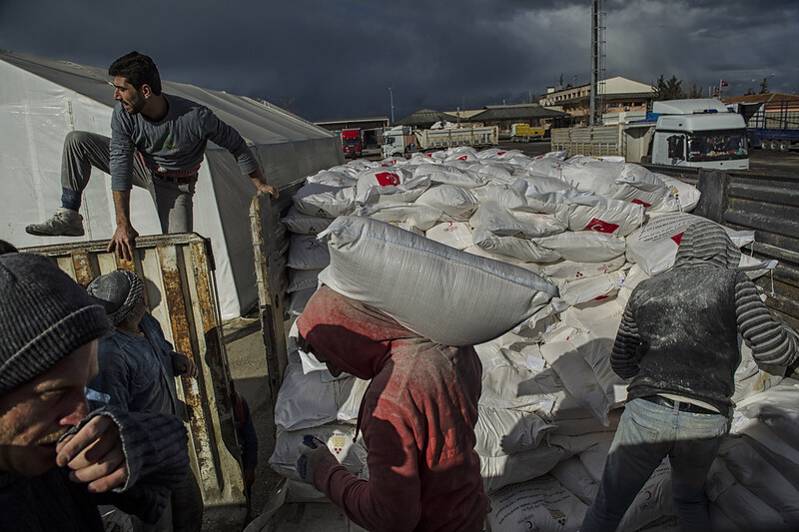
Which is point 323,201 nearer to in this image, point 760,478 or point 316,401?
point 316,401

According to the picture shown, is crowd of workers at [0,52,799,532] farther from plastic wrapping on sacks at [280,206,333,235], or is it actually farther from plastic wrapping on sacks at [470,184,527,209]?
plastic wrapping on sacks at [470,184,527,209]

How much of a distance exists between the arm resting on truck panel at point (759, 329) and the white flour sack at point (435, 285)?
3.67 feet

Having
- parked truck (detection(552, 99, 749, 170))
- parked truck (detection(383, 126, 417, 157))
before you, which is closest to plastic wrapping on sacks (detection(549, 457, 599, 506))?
parked truck (detection(552, 99, 749, 170))

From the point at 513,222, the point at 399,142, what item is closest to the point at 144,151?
the point at 513,222

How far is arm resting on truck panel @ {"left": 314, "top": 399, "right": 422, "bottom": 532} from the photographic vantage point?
1224mm

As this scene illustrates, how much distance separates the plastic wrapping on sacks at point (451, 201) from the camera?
3.87 meters

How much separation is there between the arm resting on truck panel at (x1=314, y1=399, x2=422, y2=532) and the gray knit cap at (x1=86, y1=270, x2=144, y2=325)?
1199 mm

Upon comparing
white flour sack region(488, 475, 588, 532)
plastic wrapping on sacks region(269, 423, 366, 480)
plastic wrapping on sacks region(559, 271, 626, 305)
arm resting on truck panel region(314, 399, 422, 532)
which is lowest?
white flour sack region(488, 475, 588, 532)

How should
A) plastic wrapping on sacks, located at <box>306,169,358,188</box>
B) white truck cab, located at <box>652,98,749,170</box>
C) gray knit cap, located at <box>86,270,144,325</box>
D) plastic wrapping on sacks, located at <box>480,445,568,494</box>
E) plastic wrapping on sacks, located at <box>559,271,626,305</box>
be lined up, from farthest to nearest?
white truck cab, located at <box>652,98,749,170</box> < plastic wrapping on sacks, located at <box>306,169,358,188</box> < plastic wrapping on sacks, located at <box>559,271,626,305</box> < plastic wrapping on sacks, located at <box>480,445,568,494</box> < gray knit cap, located at <box>86,270,144,325</box>

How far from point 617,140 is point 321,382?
1393 centimetres

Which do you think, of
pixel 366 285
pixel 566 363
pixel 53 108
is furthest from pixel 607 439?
pixel 53 108

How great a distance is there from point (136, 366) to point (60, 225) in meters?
1.42

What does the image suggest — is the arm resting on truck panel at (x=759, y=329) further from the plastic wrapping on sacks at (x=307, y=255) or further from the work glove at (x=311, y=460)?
the plastic wrapping on sacks at (x=307, y=255)

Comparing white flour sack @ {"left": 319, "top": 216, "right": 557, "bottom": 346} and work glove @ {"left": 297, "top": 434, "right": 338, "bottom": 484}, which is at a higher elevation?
white flour sack @ {"left": 319, "top": 216, "right": 557, "bottom": 346}
